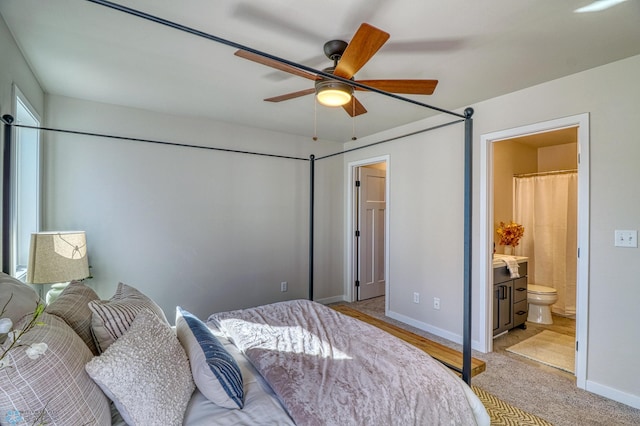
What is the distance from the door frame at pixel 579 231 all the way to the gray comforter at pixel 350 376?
Answer: 5.31ft

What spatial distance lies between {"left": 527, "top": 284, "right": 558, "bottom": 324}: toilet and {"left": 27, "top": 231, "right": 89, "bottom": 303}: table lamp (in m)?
4.65

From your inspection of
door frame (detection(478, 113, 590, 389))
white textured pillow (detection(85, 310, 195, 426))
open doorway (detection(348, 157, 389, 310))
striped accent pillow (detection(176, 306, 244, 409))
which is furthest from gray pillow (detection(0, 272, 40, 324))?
open doorway (detection(348, 157, 389, 310))

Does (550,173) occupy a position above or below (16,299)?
above

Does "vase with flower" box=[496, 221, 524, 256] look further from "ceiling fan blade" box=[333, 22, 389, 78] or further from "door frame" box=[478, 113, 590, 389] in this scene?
"ceiling fan blade" box=[333, 22, 389, 78]

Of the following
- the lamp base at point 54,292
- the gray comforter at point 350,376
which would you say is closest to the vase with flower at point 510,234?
the gray comforter at point 350,376

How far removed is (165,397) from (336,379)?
26.3 inches

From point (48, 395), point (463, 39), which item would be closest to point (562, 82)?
point (463, 39)

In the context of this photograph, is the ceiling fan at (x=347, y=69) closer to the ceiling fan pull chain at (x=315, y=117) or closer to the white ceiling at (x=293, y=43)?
the white ceiling at (x=293, y=43)

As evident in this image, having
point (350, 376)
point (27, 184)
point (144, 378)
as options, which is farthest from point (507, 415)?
point (27, 184)

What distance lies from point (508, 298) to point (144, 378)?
361cm

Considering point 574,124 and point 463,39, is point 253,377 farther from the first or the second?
point 574,124

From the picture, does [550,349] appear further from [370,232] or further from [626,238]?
[370,232]

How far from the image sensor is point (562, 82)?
8.34ft

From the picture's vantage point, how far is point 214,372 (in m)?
1.24
